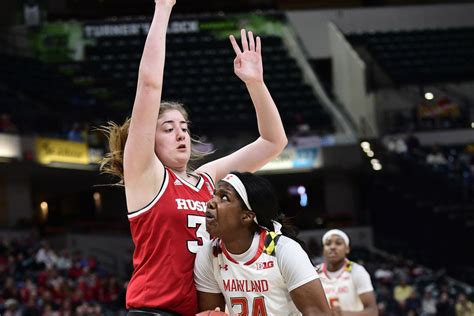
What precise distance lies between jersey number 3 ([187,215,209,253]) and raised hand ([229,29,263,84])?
0.70 m

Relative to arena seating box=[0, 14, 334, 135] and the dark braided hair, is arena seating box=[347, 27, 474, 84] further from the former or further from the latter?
the dark braided hair

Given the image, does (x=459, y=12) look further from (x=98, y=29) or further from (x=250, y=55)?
(x=250, y=55)

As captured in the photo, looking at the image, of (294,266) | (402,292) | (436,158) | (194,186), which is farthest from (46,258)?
(294,266)

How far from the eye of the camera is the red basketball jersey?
14.5ft

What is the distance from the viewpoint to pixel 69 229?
26609 millimetres

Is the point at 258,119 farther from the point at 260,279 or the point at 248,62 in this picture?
the point at 260,279

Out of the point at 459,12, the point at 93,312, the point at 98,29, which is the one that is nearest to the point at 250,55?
the point at 93,312

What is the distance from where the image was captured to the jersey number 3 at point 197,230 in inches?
177

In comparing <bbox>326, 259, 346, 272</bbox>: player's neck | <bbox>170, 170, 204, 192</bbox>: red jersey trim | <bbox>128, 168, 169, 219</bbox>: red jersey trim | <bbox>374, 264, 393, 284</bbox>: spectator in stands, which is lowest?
<bbox>374, 264, 393, 284</bbox>: spectator in stands

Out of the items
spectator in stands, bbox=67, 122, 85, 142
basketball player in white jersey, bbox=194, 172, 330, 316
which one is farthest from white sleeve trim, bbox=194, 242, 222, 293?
spectator in stands, bbox=67, 122, 85, 142

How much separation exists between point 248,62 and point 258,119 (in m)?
0.31

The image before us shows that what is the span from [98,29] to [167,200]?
27.5 meters

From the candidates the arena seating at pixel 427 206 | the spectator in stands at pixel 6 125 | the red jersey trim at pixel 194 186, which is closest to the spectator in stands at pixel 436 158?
the arena seating at pixel 427 206

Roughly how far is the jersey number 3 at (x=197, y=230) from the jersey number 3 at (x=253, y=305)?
1.00ft
